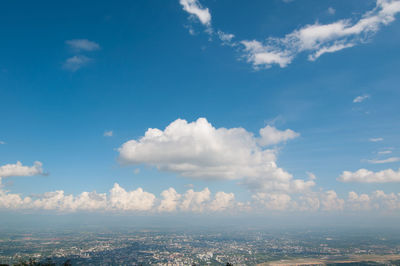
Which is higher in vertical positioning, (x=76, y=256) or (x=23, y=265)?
(x=23, y=265)

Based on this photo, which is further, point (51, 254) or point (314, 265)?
point (51, 254)

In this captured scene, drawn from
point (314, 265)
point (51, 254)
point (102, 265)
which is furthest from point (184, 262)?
point (51, 254)

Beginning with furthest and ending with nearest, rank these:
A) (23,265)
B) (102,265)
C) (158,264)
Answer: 1. (158,264)
2. (102,265)
3. (23,265)

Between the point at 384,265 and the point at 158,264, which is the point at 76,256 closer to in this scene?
the point at 158,264

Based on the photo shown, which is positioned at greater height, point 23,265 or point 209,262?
point 23,265

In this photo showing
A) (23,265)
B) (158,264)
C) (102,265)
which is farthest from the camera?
(158,264)

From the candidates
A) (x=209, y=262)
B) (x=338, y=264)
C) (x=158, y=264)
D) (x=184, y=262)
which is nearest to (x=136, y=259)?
(x=158, y=264)

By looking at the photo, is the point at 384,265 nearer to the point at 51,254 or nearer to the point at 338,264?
the point at 338,264

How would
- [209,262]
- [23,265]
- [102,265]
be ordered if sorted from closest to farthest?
[23,265] < [102,265] < [209,262]

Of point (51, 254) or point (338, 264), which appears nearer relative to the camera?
point (338, 264)
